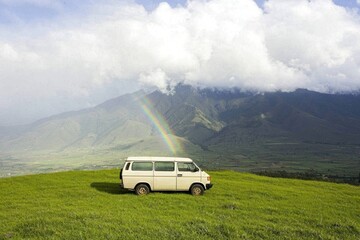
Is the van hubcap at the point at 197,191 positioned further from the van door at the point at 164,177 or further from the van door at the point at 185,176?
the van door at the point at 164,177

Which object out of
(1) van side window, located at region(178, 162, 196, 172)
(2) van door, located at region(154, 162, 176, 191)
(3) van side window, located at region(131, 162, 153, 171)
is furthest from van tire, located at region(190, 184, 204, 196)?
(3) van side window, located at region(131, 162, 153, 171)

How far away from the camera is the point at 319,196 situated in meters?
33.2

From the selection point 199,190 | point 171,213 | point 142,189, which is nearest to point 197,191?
point 199,190

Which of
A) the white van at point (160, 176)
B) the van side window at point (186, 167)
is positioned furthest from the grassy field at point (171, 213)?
the van side window at point (186, 167)

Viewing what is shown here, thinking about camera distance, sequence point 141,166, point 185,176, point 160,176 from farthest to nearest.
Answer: point 185,176
point 141,166
point 160,176

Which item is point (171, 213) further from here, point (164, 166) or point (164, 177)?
point (164, 166)

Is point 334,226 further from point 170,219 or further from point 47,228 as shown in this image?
point 47,228

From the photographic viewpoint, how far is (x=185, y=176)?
99.5 feet

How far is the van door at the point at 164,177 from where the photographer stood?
30.0 meters

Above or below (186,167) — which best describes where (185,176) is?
below

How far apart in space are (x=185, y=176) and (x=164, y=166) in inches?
83.1

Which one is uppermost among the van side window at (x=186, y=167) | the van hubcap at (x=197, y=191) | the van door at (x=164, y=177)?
the van side window at (x=186, y=167)

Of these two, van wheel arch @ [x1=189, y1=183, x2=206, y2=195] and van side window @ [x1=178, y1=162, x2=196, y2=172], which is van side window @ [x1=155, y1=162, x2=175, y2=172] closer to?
van side window @ [x1=178, y1=162, x2=196, y2=172]

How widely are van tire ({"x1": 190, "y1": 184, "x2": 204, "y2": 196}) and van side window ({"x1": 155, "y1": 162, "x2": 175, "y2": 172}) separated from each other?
98.3 inches
